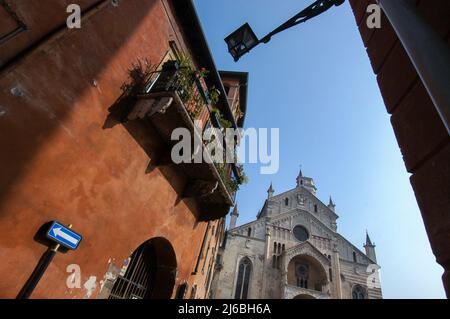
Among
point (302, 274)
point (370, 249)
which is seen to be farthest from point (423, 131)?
point (370, 249)

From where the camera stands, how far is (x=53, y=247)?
4004mm

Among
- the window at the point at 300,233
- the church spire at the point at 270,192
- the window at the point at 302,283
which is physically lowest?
the window at the point at 302,283

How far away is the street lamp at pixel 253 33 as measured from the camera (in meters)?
3.75

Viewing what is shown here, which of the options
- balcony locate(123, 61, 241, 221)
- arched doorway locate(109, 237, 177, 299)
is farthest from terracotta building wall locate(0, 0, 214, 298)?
arched doorway locate(109, 237, 177, 299)

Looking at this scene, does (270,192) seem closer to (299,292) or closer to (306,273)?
(306,273)

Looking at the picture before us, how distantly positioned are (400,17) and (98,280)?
19.1 feet

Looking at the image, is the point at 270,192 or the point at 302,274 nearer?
the point at 302,274

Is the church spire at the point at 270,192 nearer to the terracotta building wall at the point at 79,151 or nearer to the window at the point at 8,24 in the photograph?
the terracotta building wall at the point at 79,151

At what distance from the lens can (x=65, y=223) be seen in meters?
4.27

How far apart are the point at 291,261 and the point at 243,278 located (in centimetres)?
612

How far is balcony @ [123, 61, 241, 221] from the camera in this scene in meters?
5.52

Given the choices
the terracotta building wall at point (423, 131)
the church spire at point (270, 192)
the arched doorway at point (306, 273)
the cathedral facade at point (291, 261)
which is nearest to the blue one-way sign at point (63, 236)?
the terracotta building wall at point (423, 131)
